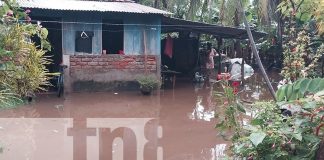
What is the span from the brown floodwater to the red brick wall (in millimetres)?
909

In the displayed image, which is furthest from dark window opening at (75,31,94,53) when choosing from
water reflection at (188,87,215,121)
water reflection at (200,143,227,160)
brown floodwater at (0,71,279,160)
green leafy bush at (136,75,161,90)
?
water reflection at (200,143,227,160)

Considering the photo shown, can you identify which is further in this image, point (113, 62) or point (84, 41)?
point (113, 62)

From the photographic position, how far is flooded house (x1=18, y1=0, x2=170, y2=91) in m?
11.6

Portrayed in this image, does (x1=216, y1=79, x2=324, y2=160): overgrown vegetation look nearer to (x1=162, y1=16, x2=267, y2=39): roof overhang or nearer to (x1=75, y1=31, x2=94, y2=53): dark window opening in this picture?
(x1=75, y1=31, x2=94, y2=53): dark window opening

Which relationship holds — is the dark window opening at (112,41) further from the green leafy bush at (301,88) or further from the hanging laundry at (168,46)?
the green leafy bush at (301,88)

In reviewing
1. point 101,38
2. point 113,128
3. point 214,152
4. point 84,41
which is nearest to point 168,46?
point 101,38

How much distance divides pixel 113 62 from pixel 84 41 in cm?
111

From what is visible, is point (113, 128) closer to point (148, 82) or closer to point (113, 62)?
point (148, 82)

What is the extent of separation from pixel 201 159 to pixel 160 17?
7.33m

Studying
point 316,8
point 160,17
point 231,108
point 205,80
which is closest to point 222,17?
point 205,80

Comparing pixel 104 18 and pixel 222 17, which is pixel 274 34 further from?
pixel 104 18

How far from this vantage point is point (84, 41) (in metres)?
11.9

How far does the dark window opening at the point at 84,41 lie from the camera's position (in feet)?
38.8

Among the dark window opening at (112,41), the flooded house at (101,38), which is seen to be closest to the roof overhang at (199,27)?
the flooded house at (101,38)
